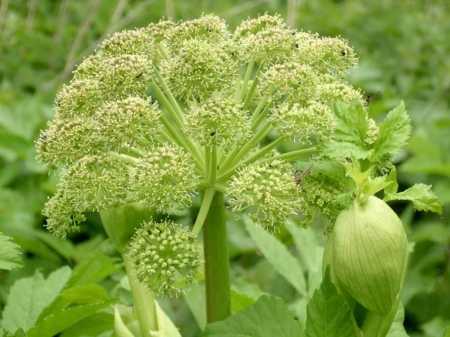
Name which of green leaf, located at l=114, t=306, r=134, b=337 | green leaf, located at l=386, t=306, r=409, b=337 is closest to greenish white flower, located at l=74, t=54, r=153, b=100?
green leaf, located at l=114, t=306, r=134, b=337

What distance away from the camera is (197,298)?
1723mm

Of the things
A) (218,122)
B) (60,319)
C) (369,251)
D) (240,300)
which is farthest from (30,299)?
(369,251)

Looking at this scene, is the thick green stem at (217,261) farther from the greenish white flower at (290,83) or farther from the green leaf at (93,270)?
the green leaf at (93,270)

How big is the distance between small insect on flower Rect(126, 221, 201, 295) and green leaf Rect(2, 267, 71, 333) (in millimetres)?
455

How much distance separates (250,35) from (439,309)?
1.23m

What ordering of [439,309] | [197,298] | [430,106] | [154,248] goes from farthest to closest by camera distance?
[430,106], [439,309], [197,298], [154,248]

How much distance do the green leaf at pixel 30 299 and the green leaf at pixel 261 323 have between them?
1.48 ft

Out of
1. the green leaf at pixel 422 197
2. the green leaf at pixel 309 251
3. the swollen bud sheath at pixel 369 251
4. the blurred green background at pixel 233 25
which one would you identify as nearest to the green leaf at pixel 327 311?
the swollen bud sheath at pixel 369 251

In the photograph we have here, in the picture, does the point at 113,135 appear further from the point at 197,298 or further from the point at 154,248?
the point at 197,298

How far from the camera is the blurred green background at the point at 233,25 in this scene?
2.22m

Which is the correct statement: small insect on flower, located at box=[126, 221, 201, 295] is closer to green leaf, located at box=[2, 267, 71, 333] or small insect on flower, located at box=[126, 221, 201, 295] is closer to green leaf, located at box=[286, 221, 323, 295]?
green leaf, located at box=[2, 267, 71, 333]

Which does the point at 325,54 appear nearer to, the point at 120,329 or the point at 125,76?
the point at 125,76

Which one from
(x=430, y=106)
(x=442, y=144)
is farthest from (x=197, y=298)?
(x=430, y=106)

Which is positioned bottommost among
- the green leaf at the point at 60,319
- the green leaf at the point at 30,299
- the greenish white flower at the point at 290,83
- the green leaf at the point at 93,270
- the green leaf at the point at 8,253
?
the green leaf at the point at 60,319
